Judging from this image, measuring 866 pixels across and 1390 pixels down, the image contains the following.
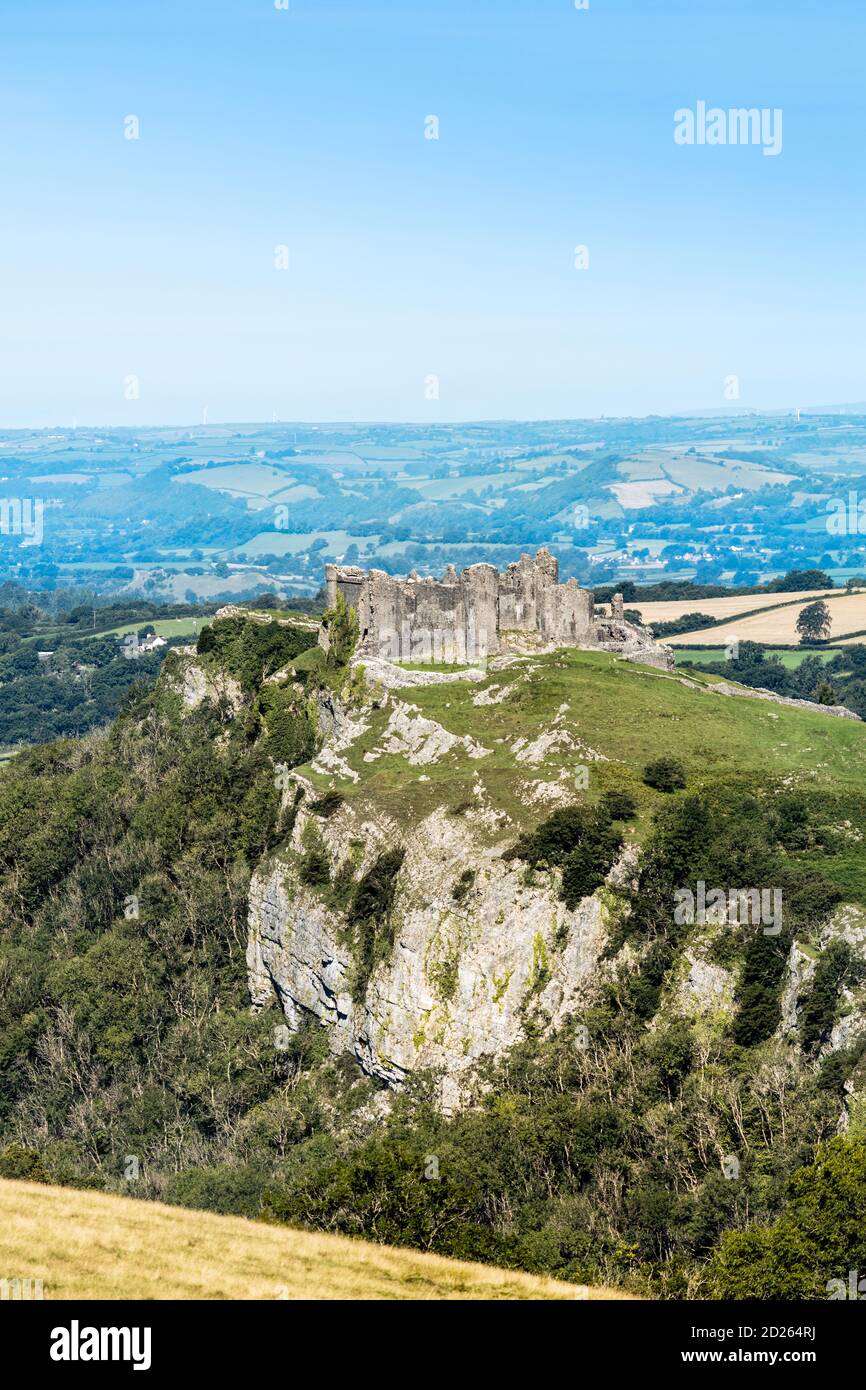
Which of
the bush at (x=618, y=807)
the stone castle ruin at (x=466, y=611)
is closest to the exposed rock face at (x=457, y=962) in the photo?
the bush at (x=618, y=807)

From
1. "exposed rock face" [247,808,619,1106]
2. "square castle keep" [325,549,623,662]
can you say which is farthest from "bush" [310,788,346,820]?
"square castle keep" [325,549,623,662]

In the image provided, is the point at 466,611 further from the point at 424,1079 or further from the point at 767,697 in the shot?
the point at 424,1079

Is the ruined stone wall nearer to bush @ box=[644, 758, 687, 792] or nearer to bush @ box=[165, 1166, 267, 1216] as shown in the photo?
bush @ box=[644, 758, 687, 792]

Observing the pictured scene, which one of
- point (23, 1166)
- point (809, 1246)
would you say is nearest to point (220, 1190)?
point (23, 1166)

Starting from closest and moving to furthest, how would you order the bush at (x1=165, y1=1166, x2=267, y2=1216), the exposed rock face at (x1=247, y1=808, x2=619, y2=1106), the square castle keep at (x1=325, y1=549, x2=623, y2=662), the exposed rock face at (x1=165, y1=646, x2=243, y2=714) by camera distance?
the bush at (x1=165, y1=1166, x2=267, y2=1216)
the exposed rock face at (x1=247, y1=808, x2=619, y2=1106)
the square castle keep at (x1=325, y1=549, x2=623, y2=662)
the exposed rock face at (x1=165, y1=646, x2=243, y2=714)

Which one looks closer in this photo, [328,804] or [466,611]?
[328,804]

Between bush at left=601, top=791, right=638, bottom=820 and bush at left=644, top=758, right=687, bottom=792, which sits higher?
bush at left=644, top=758, right=687, bottom=792
